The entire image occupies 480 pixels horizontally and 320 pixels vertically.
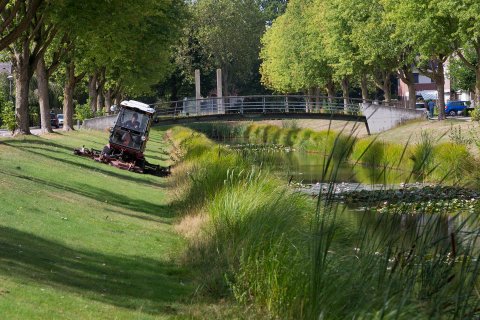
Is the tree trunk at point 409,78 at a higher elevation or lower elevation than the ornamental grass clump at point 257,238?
higher

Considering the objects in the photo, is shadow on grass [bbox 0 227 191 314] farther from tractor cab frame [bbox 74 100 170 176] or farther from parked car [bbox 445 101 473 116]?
parked car [bbox 445 101 473 116]

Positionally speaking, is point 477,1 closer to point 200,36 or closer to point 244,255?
point 244,255

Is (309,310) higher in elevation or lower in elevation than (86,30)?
lower

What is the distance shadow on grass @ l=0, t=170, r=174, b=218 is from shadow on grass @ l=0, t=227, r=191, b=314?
7.45 m

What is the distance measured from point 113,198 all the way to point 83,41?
20.3m

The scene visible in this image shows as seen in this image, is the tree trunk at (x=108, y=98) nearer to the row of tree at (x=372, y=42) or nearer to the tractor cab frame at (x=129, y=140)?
the row of tree at (x=372, y=42)

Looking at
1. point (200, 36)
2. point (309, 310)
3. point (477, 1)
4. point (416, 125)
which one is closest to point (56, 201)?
point (309, 310)

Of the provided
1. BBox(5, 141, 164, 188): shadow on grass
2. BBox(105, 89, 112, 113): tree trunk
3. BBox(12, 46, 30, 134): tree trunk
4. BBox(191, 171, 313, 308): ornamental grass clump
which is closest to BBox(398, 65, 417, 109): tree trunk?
BBox(105, 89, 112, 113): tree trunk

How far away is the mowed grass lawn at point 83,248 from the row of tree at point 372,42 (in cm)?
2559

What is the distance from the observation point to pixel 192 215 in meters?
21.7

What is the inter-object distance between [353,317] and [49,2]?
79.6 ft

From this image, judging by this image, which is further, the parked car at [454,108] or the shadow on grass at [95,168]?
the parked car at [454,108]

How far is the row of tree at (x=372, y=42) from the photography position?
168 feet

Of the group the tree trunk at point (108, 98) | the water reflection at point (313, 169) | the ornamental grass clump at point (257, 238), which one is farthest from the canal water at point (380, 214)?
the tree trunk at point (108, 98)
